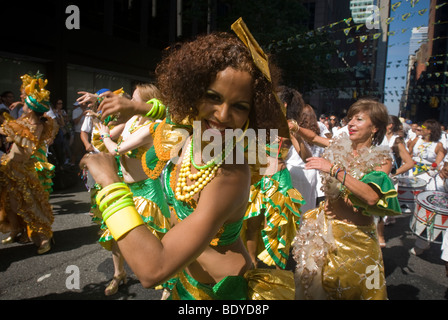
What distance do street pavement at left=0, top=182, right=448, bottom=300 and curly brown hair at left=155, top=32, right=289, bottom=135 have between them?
2.48 metres

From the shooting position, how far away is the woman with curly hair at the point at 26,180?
4246 mm

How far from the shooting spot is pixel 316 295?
2.46 m

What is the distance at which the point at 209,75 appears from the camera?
1.41m

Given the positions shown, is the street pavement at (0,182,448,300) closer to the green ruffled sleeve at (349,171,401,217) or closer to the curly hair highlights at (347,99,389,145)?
the green ruffled sleeve at (349,171,401,217)

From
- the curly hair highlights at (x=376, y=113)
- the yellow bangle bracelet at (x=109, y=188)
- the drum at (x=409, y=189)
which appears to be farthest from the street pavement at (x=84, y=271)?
the yellow bangle bracelet at (x=109, y=188)

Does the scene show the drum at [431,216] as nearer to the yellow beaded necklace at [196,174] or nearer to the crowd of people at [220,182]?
the crowd of people at [220,182]

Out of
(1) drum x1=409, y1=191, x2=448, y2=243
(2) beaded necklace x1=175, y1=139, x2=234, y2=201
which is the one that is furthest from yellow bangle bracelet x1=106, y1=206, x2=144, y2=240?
(1) drum x1=409, y1=191, x2=448, y2=243

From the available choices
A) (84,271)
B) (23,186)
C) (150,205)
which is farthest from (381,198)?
(23,186)

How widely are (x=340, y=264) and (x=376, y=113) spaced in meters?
1.36

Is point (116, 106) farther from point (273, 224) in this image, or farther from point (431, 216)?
point (431, 216)
